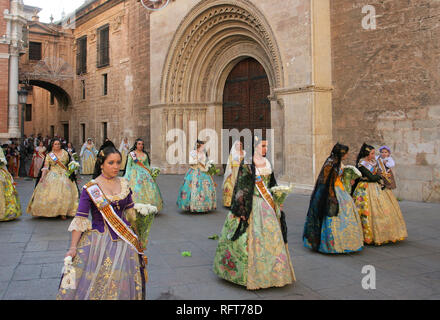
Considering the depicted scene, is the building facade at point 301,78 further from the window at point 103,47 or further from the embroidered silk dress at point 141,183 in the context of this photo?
the embroidered silk dress at point 141,183

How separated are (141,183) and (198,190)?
1.27 metres

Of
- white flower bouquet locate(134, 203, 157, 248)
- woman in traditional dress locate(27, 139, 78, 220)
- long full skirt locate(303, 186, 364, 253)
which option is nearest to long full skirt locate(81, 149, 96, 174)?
woman in traditional dress locate(27, 139, 78, 220)

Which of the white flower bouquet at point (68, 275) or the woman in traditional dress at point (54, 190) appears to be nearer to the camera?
the white flower bouquet at point (68, 275)

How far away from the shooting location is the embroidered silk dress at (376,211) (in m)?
5.89

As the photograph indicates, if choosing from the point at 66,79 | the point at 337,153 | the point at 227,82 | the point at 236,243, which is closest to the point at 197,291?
the point at 236,243

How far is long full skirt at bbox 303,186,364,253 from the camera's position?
5.33 m

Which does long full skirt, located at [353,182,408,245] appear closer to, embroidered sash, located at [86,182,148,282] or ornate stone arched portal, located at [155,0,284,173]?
embroidered sash, located at [86,182,148,282]

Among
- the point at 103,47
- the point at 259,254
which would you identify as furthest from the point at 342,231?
the point at 103,47

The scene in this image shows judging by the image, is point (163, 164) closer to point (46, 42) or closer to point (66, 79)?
point (66, 79)

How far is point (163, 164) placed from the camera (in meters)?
16.7

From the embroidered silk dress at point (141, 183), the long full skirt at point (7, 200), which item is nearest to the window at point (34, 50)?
the long full skirt at point (7, 200)

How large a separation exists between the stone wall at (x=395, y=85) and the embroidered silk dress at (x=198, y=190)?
4.31 m

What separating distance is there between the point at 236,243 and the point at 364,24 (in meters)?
8.38

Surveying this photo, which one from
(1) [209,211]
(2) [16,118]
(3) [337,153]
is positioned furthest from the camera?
(2) [16,118]
